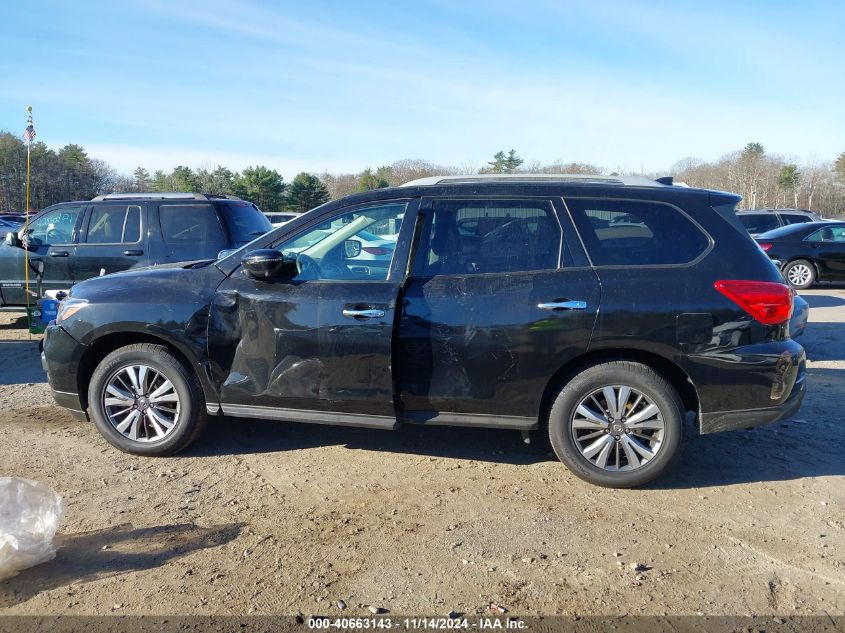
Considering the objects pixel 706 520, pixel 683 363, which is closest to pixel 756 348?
pixel 683 363

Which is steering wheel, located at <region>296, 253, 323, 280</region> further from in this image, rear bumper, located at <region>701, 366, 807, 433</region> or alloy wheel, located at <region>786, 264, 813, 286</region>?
alloy wheel, located at <region>786, 264, 813, 286</region>

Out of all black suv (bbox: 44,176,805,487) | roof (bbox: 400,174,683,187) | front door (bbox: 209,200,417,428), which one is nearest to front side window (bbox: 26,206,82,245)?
black suv (bbox: 44,176,805,487)

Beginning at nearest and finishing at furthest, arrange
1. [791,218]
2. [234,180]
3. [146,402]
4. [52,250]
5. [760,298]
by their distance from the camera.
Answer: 1. [760,298]
2. [146,402]
3. [52,250]
4. [791,218]
5. [234,180]

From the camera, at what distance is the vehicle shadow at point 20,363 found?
7.01 metres

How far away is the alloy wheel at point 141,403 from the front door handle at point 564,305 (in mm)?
2604

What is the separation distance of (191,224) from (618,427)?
6.18m

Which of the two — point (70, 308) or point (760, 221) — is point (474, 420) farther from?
point (760, 221)

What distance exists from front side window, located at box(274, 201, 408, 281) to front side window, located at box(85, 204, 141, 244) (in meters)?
4.79

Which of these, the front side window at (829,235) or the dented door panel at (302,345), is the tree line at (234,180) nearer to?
the front side window at (829,235)

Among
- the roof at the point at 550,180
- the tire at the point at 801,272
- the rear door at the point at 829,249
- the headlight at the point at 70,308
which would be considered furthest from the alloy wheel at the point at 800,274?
the headlight at the point at 70,308

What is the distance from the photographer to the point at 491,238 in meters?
4.44

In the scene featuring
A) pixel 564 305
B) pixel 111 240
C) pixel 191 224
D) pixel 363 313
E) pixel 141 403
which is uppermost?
pixel 191 224

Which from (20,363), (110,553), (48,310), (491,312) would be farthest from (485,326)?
(20,363)

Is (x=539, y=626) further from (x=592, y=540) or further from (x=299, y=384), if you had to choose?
(x=299, y=384)
